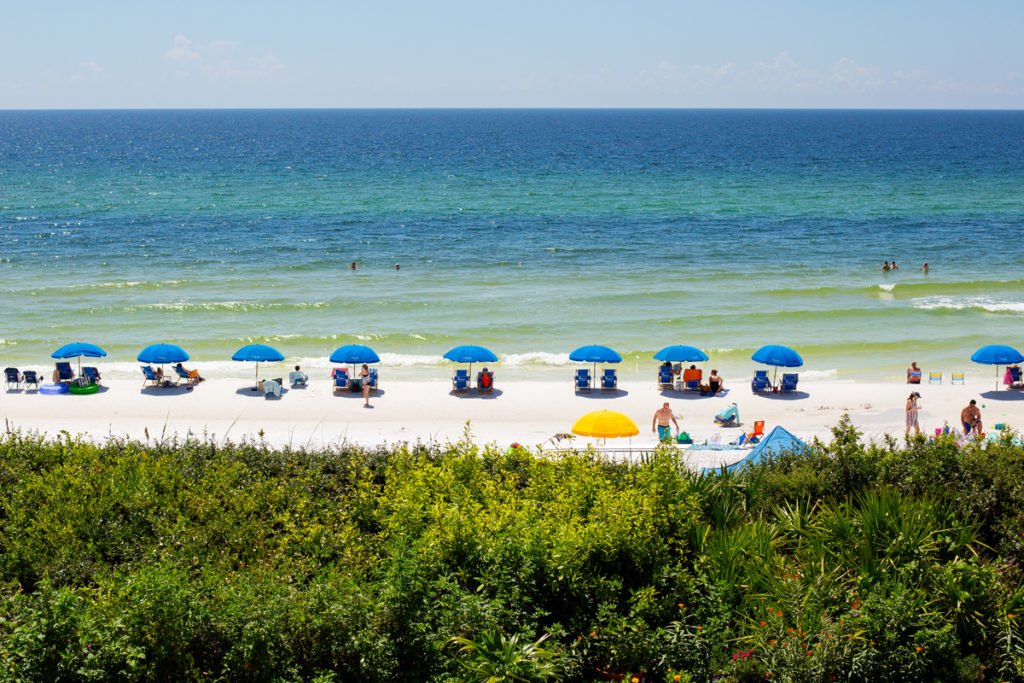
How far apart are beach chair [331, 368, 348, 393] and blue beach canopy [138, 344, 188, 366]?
3.87 metres

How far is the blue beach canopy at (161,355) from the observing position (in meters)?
25.7

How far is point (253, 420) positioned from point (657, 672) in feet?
50.6

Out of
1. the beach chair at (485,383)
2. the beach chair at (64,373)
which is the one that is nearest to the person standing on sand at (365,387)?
the beach chair at (485,383)

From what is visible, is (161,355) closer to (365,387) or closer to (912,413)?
(365,387)

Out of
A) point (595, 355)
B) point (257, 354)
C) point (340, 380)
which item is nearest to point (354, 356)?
point (340, 380)

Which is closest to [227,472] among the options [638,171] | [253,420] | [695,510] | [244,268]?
[695,510]

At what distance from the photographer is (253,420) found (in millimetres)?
23797

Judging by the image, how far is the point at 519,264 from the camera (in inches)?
1772

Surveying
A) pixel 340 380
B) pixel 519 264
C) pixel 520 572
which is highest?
pixel 519 264

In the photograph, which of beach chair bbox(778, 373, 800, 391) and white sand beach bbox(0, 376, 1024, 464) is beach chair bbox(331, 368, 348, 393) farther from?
beach chair bbox(778, 373, 800, 391)

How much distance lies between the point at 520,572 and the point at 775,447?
861 cm

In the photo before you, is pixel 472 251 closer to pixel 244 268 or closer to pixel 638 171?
pixel 244 268

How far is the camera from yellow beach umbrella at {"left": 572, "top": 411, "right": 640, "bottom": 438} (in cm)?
1962

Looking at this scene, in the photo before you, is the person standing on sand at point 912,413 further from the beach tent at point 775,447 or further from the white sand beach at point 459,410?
the beach tent at point 775,447
